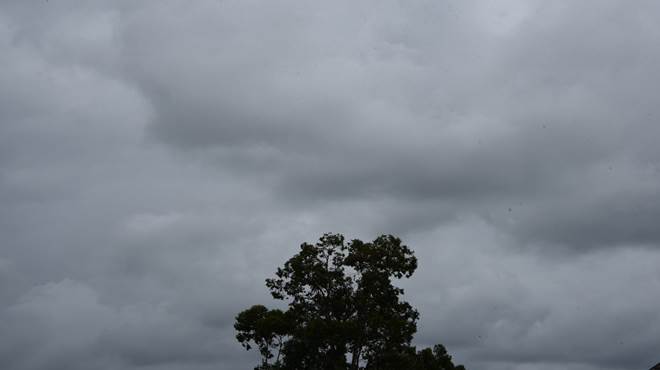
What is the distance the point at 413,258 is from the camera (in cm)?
5256

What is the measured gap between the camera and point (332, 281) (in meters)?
52.5

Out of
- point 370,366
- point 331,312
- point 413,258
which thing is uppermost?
point 413,258

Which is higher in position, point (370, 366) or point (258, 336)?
point (258, 336)

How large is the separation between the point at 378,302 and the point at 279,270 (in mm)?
8142

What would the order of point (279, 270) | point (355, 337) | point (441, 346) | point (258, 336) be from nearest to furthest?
point (355, 337) < point (279, 270) < point (258, 336) < point (441, 346)

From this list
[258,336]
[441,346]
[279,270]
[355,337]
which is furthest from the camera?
[441,346]

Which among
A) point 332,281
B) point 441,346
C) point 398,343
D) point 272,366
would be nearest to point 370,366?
point 398,343

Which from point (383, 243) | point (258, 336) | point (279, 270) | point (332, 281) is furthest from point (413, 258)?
point (258, 336)

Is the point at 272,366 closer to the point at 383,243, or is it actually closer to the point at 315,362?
the point at 315,362

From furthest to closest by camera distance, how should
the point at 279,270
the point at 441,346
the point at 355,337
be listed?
the point at 441,346 → the point at 279,270 → the point at 355,337

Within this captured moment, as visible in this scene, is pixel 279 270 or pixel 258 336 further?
pixel 258 336

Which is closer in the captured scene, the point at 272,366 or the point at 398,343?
the point at 398,343

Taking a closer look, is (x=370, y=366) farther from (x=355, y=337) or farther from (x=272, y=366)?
(x=272, y=366)

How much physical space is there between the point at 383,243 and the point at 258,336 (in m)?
15.3
